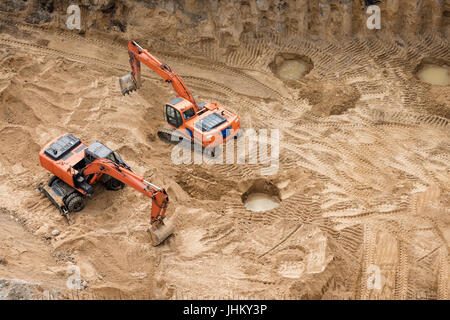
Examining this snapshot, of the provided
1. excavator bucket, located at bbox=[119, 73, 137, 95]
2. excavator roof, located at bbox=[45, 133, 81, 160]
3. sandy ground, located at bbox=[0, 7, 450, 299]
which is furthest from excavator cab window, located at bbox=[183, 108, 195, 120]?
excavator roof, located at bbox=[45, 133, 81, 160]

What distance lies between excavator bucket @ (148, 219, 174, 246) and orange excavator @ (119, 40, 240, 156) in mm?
3019

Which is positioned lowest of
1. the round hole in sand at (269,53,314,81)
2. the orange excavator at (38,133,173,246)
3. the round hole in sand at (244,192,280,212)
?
the round hole in sand at (244,192,280,212)

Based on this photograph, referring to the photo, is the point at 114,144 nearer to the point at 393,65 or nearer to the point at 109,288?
the point at 109,288

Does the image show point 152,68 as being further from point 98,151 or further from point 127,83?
point 98,151

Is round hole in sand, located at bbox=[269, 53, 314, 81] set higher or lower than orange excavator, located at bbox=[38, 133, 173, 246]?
higher

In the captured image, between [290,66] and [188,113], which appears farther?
[290,66]

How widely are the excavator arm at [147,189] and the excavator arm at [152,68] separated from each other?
11.9 ft

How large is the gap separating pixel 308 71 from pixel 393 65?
8.90 ft

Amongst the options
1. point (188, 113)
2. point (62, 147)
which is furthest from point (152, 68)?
point (62, 147)

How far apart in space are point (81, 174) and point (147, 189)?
7.51 ft

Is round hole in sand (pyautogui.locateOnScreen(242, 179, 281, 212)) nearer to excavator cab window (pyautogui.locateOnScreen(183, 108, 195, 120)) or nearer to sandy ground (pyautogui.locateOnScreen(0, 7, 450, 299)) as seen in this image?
sandy ground (pyautogui.locateOnScreen(0, 7, 450, 299))

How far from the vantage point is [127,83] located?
49.4 ft

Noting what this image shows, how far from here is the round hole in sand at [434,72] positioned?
16.5 meters

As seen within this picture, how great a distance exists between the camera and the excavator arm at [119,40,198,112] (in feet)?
47.6
